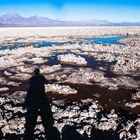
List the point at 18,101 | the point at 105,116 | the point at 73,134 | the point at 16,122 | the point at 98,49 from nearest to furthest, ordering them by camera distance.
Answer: the point at 73,134 → the point at 16,122 → the point at 105,116 → the point at 18,101 → the point at 98,49

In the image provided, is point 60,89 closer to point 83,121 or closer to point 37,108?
point 37,108

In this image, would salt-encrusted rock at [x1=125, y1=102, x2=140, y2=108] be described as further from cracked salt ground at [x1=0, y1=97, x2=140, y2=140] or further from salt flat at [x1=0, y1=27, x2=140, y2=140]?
cracked salt ground at [x1=0, y1=97, x2=140, y2=140]

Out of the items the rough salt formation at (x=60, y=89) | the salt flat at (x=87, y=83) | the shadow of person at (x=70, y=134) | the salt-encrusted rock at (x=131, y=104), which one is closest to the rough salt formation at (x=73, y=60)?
the salt flat at (x=87, y=83)

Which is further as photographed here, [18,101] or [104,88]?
[104,88]

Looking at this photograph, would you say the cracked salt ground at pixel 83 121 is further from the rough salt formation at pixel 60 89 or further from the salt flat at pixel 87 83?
the rough salt formation at pixel 60 89

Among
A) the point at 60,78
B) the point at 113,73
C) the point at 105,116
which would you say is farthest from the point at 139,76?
the point at 105,116

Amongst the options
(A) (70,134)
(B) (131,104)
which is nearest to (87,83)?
(B) (131,104)

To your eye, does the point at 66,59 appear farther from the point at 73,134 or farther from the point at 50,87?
the point at 73,134

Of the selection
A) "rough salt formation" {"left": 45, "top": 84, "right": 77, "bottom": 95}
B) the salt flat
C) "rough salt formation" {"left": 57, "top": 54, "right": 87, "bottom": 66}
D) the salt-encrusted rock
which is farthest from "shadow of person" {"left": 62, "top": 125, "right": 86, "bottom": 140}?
"rough salt formation" {"left": 57, "top": 54, "right": 87, "bottom": 66}
